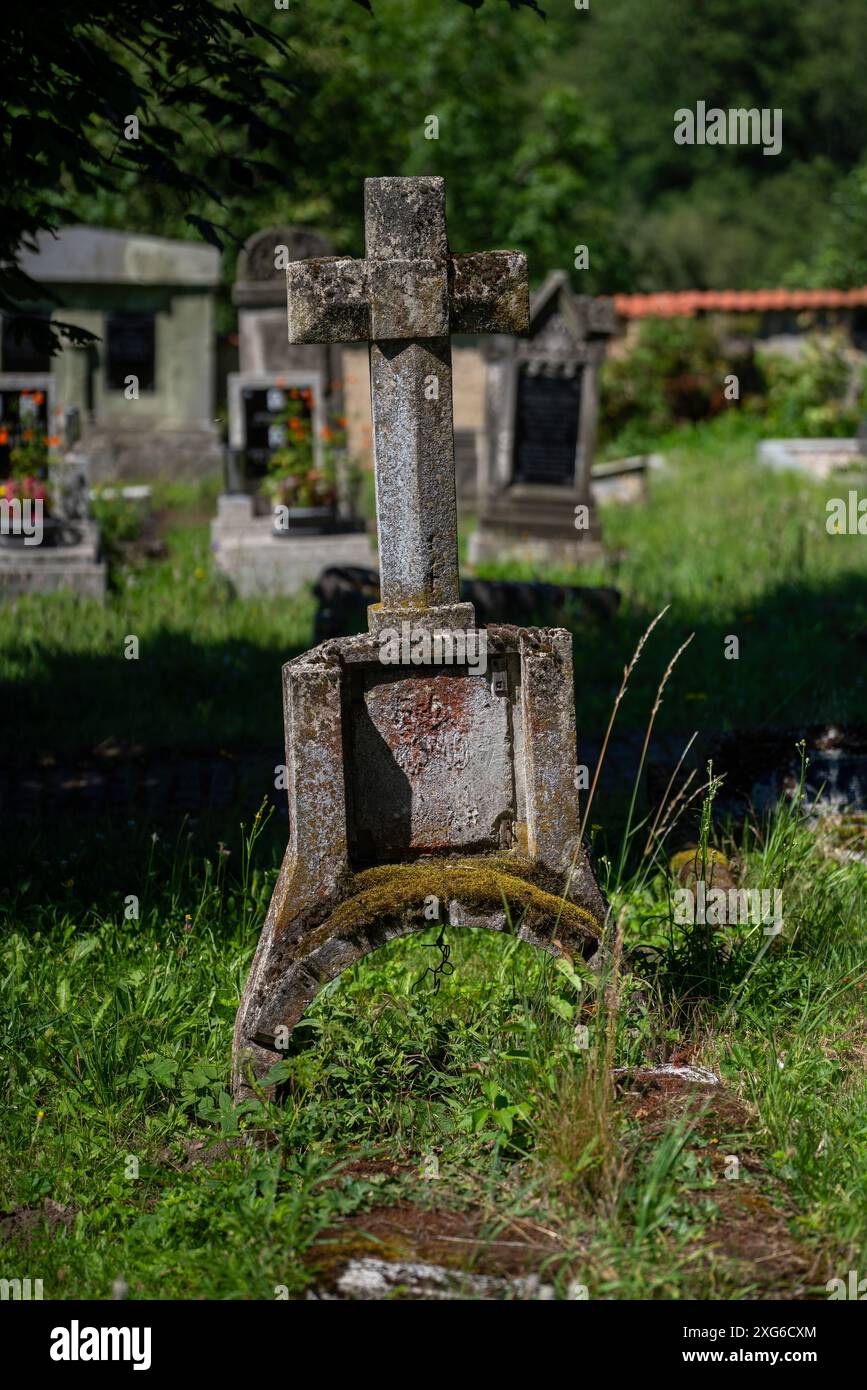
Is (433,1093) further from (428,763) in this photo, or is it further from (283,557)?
(283,557)

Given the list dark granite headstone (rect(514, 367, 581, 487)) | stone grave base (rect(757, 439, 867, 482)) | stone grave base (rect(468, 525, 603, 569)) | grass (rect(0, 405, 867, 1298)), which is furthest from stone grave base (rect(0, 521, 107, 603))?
stone grave base (rect(757, 439, 867, 482))

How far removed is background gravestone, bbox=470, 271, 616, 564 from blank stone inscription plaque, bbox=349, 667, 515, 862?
28.2 ft

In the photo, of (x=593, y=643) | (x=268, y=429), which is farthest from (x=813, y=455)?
(x=593, y=643)

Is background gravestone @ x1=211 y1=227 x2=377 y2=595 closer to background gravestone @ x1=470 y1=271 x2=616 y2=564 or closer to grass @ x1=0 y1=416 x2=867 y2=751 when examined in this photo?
grass @ x1=0 y1=416 x2=867 y2=751

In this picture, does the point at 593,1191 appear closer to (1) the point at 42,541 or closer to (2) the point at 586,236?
(1) the point at 42,541

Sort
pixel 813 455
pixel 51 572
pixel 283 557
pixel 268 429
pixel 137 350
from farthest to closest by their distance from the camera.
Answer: pixel 813 455, pixel 137 350, pixel 268 429, pixel 283 557, pixel 51 572

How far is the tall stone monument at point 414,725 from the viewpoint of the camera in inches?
149

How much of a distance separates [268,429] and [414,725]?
9.35 metres

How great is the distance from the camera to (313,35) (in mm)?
21906

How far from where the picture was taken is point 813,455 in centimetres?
1809

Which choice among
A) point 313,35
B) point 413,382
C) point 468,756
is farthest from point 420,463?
point 313,35

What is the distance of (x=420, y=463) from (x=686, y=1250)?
6.97ft

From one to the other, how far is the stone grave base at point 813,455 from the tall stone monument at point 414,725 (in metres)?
13.9

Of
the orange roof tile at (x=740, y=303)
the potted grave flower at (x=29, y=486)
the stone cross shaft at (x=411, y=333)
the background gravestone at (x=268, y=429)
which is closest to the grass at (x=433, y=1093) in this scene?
the stone cross shaft at (x=411, y=333)
